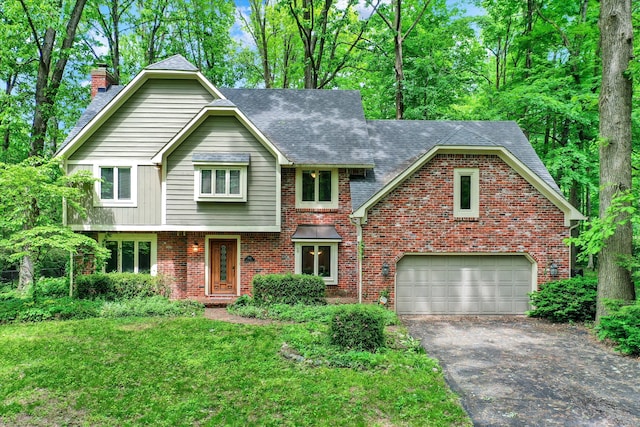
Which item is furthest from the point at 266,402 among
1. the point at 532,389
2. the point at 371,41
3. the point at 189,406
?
the point at 371,41

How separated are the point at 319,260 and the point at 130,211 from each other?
6.65 metres

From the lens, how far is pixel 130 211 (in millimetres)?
13031

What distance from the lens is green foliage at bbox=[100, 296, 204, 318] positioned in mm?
10984

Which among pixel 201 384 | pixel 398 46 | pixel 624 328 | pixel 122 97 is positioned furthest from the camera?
pixel 398 46

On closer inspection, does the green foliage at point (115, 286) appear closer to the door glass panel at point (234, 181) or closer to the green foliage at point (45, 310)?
the green foliage at point (45, 310)

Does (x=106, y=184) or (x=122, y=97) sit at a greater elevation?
(x=122, y=97)

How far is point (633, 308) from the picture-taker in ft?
28.5

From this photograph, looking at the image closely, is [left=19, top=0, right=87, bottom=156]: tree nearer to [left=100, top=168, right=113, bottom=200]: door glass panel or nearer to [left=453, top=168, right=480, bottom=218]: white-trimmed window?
[left=100, top=168, right=113, bottom=200]: door glass panel

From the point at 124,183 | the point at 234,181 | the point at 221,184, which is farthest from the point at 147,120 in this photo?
the point at 234,181

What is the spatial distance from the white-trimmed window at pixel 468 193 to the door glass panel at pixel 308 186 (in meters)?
4.84

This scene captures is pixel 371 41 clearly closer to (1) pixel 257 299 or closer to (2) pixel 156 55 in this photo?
(2) pixel 156 55

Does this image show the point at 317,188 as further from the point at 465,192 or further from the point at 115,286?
the point at 115,286

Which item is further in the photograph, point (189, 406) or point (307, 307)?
point (307, 307)

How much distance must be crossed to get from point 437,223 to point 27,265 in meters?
15.3
